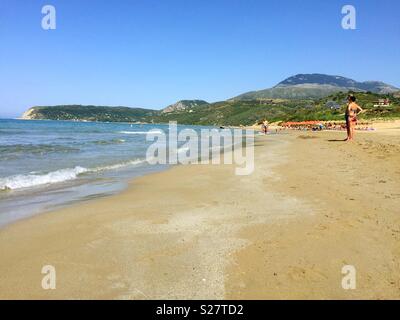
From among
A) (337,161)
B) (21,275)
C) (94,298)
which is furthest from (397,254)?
(337,161)

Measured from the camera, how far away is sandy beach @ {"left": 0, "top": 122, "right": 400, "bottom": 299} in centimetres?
350

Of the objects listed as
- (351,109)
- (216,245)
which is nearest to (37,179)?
(216,245)

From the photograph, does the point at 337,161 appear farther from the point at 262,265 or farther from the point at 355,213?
the point at 262,265

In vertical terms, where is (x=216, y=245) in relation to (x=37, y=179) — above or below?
below

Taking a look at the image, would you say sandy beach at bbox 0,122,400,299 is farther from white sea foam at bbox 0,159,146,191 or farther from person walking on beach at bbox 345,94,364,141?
person walking on beach at bbox 345,94,364,141

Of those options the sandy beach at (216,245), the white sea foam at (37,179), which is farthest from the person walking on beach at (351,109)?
the white sea foam at (37,179)

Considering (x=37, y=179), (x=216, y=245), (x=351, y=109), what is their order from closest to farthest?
A: (x=216, y=245) → (x=37, y=179) → (x=351, y=109)

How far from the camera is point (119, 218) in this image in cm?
614

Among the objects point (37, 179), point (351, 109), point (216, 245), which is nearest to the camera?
point (216, 245)

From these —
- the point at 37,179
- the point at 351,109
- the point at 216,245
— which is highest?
the point at 351,109

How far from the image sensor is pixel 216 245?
15.3ft

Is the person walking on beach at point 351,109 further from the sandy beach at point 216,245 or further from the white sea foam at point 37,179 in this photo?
the white sea foam at point 37,179

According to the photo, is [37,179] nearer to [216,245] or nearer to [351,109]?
[216,245]

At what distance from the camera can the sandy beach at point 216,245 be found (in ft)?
11.5
